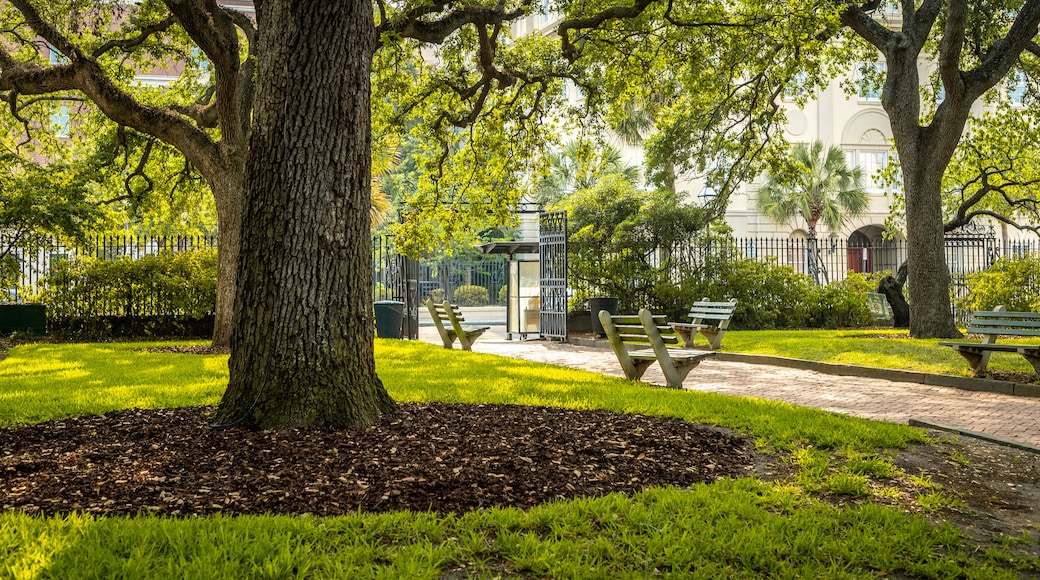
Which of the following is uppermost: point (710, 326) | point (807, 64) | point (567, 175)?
point (567, 175)

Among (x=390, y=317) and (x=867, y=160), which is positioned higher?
(x=867, y=160)

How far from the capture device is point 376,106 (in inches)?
588

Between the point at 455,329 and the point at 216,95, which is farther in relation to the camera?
the point at 455,329

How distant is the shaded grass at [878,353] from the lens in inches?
422

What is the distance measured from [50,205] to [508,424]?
13.7 meters

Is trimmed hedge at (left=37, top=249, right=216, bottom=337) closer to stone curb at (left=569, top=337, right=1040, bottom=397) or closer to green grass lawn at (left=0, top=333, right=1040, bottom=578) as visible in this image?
stone curb at (left=569, top=337, right=1040, bottom=397)

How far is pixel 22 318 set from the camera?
655 inches

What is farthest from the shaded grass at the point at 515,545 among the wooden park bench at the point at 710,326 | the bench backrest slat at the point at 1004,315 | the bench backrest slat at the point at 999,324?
the wooden park bench at the point at 710,326

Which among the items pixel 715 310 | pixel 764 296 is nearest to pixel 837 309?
pixel 764 296

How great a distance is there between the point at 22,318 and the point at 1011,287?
2209 centimetres

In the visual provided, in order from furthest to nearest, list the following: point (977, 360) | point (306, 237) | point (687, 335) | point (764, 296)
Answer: point (764, 296) → point (687, 335) → point (977, 360) → point (306, 237)

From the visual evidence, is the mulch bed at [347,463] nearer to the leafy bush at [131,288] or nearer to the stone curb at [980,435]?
the stone curb at [980,435]

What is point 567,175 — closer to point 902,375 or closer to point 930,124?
point 930,124

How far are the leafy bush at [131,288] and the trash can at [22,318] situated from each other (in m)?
0.32
